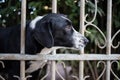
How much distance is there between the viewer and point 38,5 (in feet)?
11.0

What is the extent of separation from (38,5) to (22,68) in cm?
89

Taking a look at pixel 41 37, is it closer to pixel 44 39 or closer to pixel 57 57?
pixel 44 39

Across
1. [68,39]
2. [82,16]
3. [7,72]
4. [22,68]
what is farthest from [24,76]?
[82,16]

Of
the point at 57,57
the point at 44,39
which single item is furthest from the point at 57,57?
the point at 44,39

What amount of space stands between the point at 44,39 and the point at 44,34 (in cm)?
4

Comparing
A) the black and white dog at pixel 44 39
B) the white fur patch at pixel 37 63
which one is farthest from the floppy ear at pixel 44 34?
the white fur patch at pixel 37 63

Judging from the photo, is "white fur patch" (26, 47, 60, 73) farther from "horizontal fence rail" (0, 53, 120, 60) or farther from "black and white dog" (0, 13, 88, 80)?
"horizontal fence rail" (0, 53, 120, 60)

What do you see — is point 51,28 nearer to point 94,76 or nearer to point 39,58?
point 39,58

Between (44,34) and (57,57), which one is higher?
(44,34)

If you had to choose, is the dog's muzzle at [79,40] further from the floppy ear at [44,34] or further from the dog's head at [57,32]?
the floppy ear at [44,34]

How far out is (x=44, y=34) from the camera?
2.67m

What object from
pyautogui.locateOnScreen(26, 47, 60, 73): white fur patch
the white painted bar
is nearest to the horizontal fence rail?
the white painted bar

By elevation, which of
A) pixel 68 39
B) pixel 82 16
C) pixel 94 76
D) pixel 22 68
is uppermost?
pixel 82 16

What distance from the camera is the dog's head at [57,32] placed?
8.84 feet
